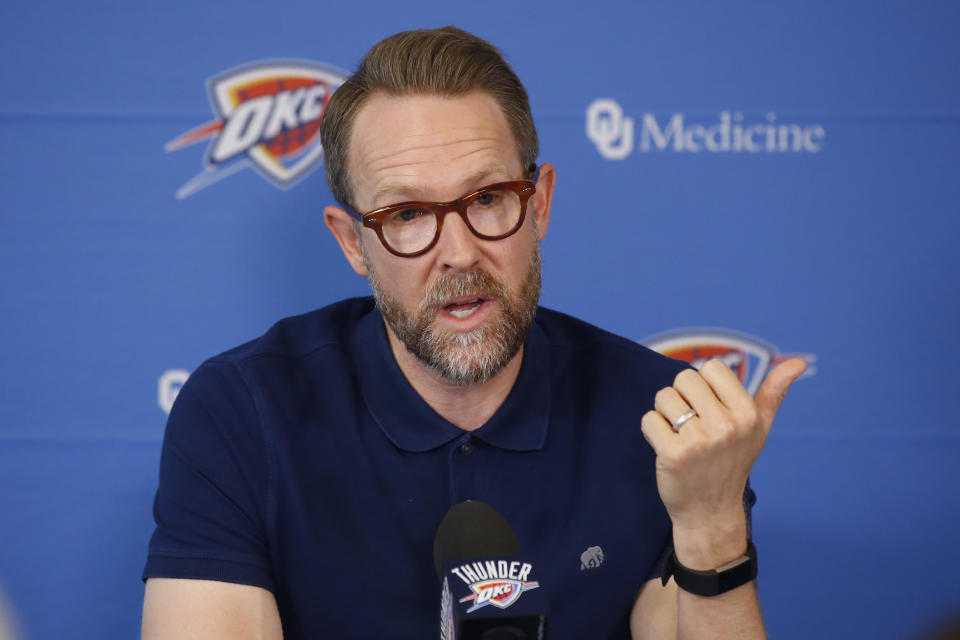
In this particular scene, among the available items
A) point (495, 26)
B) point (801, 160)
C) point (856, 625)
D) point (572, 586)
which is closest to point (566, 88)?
point (495, 26)

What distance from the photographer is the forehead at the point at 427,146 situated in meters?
1.36

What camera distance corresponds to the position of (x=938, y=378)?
198 centimetres

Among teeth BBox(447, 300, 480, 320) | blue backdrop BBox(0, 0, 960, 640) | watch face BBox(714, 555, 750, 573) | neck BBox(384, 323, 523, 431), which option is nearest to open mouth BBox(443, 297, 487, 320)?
teeth BBox(447, 300, 480, 320)

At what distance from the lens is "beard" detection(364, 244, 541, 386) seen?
1.34 meters

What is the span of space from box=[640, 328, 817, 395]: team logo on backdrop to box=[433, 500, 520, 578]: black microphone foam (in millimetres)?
943

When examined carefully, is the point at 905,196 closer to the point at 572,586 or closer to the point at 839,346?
the point at 839,346

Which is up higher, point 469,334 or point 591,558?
point 469,334

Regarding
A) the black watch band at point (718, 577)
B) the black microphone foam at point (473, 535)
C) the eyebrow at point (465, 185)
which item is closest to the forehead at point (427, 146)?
the eyebrow at point (465, 185)

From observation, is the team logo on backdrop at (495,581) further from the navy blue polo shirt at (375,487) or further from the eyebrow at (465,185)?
the eyebrow at (465,185)

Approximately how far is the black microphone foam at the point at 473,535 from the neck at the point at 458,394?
1.11 feet

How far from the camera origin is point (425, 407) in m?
1.43

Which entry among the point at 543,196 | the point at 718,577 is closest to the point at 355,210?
the point at 543,196

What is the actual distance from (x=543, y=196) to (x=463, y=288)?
29 centimetres

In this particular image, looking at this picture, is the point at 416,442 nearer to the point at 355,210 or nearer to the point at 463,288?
the point at 463,288
